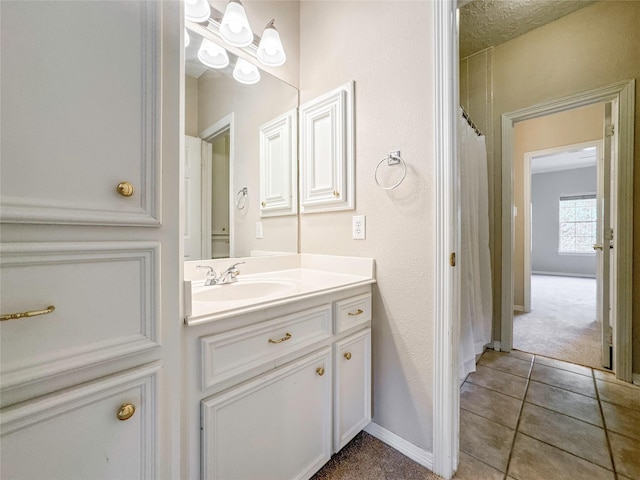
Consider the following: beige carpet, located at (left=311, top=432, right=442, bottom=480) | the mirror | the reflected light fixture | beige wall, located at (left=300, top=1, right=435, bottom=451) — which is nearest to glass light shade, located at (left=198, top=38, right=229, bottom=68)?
the mirror

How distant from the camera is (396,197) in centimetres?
133

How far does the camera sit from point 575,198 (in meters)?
6.30

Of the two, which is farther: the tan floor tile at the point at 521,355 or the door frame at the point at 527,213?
the door frame at the point at 527,213

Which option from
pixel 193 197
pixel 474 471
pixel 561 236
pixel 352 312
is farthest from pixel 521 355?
pixel 561 236

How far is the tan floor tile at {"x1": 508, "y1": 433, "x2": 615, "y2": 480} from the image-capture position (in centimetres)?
119

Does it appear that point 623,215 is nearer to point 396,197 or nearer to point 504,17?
point 504,17

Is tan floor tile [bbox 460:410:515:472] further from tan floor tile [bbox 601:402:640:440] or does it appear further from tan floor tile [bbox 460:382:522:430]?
tan floor tile [bbox 601:402:640:440]

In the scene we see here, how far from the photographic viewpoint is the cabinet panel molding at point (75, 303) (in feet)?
1.65

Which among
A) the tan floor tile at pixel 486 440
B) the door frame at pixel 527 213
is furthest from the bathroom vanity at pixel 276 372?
the door frame at pixel 527 213

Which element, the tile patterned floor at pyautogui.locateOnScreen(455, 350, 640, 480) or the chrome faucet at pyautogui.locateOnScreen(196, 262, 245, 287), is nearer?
the tile patterned floor at pyautogui.locateOnScreen(455, 350, 640, 480)

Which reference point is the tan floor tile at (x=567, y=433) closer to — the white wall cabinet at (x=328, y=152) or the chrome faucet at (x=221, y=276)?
the white wall cabinet at (x=328, y=152)

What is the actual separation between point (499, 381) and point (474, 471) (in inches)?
37.2

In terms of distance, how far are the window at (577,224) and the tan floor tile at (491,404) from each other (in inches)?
266

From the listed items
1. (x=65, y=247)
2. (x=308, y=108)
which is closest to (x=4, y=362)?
(x=65, y=247)
